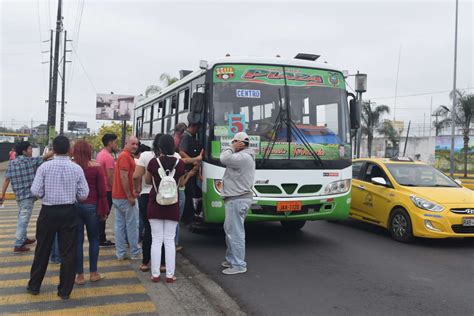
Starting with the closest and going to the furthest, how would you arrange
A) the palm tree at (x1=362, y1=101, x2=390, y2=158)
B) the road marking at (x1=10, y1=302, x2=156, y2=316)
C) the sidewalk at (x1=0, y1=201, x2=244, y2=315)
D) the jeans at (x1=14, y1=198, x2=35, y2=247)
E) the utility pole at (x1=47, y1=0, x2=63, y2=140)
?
the road marking at (x1=10, y1=302, x2=156, y2=316), the sidewalk at (x1=0, y1=201, x2=244, y2=315), the jeans at (x1=14, y1=198, x2=35, y2=247), the utility pole at (x1=47, y1=0, x2=63, y2=140), the palm tree at (x1=362, y1=101, x2=390, y2=158)

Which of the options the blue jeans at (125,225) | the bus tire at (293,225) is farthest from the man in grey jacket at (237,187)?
the bus tire at (293,225)

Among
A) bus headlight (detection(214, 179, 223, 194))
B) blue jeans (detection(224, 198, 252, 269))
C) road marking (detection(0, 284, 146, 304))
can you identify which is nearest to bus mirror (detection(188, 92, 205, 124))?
bus headlight (detection(214, 179, 223, 194))

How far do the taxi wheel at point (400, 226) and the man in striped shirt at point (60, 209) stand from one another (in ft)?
18.8

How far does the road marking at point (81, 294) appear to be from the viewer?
4.82 m

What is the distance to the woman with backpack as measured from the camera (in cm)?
536

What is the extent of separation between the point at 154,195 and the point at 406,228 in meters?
4.94

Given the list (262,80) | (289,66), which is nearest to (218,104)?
(262,80)

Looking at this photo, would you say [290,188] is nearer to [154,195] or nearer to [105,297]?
[154,195]

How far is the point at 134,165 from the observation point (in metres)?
6.32

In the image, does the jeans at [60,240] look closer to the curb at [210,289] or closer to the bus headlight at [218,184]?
the curb at [210,289]

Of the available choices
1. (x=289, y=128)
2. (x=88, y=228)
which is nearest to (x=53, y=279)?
(x=88, y=228)

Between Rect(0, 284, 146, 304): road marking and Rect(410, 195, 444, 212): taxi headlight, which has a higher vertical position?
Rect(410, 195, 444, 212): taxi headlight

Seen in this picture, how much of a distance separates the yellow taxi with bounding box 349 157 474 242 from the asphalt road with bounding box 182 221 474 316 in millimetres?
344

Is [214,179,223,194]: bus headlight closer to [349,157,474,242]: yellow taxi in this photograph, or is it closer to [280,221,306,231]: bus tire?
[280,221,306,231]: bus tire
